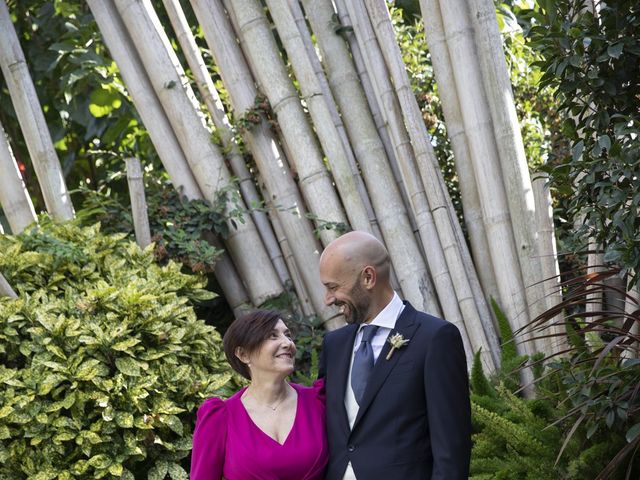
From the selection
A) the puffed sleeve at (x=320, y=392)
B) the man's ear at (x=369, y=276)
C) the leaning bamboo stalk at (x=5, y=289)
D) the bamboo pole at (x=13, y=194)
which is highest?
the bamboo pole at (x=13, y=194)

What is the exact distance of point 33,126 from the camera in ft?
21.0

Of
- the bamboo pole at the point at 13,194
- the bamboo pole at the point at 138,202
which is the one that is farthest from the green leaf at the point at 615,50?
the bamboo pole at the point at 13,194

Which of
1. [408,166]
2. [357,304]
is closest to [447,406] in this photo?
[357,304]

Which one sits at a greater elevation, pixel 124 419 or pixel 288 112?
pixel 288 112

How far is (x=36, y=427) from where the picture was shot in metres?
4.85

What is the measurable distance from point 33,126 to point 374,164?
7.06 ft

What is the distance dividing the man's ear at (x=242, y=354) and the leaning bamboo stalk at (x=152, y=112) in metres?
3.00

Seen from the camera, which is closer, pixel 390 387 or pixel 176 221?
pixel 390 387

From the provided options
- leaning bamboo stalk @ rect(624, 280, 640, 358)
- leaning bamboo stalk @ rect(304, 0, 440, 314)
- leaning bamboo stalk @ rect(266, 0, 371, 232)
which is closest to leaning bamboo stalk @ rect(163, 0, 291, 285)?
leaning bamboo stalk @ rect(266, 0, 371, 232)

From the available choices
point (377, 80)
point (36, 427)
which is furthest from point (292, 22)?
point (36, 427)

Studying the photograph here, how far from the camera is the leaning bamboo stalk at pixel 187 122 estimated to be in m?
6.28

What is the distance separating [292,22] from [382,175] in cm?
107

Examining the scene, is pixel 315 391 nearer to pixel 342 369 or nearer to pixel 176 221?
pixel 342 369

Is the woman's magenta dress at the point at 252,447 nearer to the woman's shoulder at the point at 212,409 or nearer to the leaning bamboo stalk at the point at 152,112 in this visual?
the woman's shoulder at the point at 212,409
